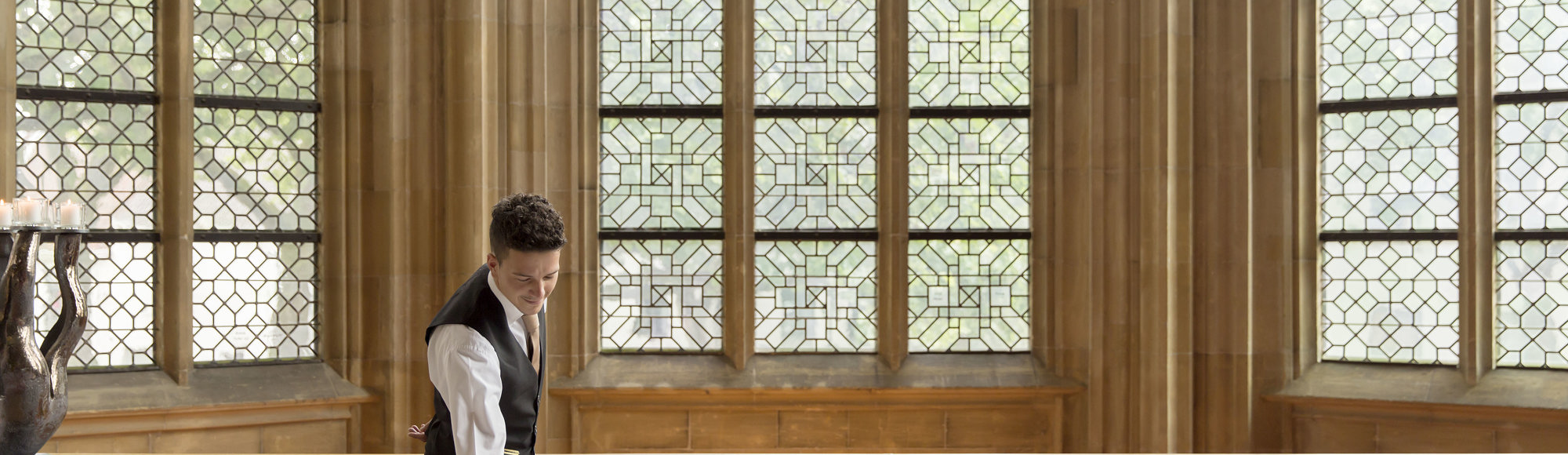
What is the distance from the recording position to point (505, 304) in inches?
84.9

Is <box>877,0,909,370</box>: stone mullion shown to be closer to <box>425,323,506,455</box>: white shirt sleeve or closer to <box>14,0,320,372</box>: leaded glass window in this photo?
<box>14,0,320,372</box>: leaded glass window

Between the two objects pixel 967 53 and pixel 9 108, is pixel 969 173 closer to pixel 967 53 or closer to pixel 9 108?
pixel 967 53

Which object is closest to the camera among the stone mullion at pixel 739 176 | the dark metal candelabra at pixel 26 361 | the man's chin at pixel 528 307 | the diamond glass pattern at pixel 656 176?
the man's chin at pixel 528 307

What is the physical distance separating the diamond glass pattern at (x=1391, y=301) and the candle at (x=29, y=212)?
18.7ft

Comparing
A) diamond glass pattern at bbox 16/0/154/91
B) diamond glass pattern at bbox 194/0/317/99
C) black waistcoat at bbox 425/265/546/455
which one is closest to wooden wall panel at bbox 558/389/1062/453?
diamond glass pattern at bbox 194/0/317/99

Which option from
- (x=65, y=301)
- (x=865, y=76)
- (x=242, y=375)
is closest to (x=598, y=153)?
(x=865, y=76)

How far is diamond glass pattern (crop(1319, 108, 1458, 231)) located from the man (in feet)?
17.1

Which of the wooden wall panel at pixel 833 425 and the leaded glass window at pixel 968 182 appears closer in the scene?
the wooden wall panel at pixel 833 425

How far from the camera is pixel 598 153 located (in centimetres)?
644

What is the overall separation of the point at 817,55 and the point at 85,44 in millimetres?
3653

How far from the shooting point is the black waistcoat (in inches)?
82.4

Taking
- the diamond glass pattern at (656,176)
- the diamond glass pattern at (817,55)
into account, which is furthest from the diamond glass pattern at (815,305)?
the diamond glass pattern at (817,55)

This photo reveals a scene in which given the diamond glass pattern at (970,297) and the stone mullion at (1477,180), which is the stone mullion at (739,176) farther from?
the stone mullion at (1477,180)

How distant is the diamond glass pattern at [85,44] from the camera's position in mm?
5672
